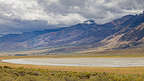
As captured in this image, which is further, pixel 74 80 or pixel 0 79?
pixel 74 80

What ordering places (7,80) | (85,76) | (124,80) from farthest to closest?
(85,76)
(124,80)
(7,80)

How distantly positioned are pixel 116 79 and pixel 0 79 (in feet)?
69.1

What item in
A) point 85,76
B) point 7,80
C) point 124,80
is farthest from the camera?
point 85,76

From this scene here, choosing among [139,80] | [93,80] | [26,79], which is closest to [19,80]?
[26,79]

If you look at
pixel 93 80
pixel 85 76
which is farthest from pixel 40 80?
pixel 85 76

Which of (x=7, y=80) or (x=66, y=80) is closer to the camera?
(x=7, y=80)

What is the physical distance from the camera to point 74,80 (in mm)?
41031

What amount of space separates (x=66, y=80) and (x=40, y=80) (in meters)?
5.16

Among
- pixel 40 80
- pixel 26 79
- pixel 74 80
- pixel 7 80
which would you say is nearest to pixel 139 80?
pixel 74 80

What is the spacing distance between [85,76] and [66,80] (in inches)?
372

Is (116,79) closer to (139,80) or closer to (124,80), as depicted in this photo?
(124,80)

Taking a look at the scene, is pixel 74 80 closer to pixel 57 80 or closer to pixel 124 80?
pixel 57 80

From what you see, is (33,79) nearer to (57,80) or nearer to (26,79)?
(26,79)

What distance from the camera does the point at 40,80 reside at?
38156 mm
